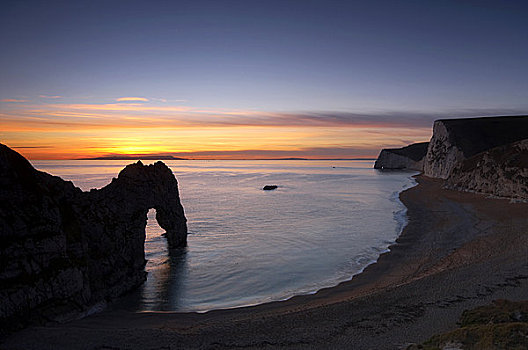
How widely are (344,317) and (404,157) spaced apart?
169967 millimetres

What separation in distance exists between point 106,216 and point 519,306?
16.0 meters

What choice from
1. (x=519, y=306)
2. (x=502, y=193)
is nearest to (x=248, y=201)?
(x=502, y=193)

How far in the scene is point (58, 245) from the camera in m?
11.9

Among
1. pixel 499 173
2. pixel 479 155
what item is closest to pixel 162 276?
pixel 499 173

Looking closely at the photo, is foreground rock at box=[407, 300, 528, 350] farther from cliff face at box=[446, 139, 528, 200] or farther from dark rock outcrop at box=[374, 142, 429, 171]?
dark rock outcrop at box=[374, 142, 429, 171]

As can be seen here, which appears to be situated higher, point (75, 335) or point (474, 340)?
point (474, 340)

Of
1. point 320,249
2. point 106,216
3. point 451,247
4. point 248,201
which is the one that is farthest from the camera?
point 248,201

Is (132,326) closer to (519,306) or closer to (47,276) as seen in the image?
(47,276)

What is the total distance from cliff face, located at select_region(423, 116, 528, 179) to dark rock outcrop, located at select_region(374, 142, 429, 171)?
56.7 m

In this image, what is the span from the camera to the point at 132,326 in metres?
11.5

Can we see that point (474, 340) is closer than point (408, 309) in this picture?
Yes

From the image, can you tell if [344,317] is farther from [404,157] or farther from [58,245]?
[404,157]

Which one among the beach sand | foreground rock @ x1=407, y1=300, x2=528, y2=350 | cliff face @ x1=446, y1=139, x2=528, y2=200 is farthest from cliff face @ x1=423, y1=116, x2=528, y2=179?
foreground rock @ x1=407, y1=300, x2=528, y2=350

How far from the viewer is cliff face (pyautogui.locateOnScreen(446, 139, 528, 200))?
39.3m
